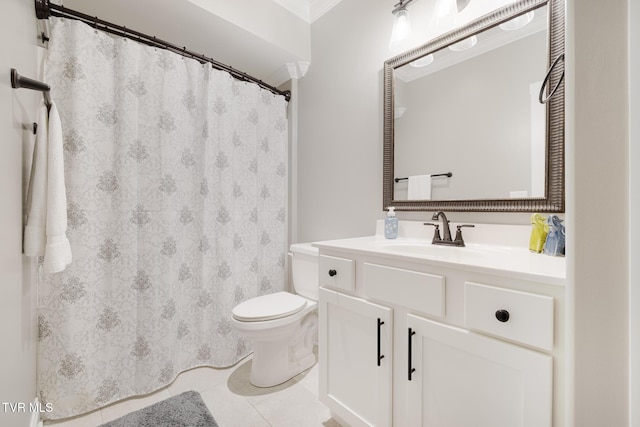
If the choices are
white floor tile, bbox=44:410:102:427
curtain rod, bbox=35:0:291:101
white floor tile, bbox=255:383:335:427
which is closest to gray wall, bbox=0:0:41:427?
curtain rod, bbox=35:0:291:101

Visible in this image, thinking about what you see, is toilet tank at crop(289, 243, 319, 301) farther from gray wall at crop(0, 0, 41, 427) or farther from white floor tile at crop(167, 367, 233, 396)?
gray wall at crop(0, 0, 41, 427)

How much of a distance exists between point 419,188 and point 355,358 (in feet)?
3.05

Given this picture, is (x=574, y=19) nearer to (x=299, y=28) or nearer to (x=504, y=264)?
(x=504, y=264)

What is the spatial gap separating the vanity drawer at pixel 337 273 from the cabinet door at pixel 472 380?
11.6 inches

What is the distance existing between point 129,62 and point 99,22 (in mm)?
200

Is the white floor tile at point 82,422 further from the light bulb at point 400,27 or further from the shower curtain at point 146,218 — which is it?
the light bulb at point 400,27

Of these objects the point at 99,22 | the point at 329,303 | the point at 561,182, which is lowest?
the point at 329,303

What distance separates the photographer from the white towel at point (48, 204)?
98 centimetres

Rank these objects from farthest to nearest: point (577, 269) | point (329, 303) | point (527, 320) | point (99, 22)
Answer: point (99, 22), point (329, 303), point (527, 320), point (577, 269)

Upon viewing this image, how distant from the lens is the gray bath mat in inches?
52.1

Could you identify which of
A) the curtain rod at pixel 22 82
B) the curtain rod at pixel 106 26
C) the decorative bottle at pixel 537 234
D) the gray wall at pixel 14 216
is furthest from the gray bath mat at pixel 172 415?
the curtain rod at pixel 106 26

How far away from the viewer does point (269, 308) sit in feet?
5.39

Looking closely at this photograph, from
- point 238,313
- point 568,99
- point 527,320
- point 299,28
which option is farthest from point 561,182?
point 299,28

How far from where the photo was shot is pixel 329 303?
129 centimetres
